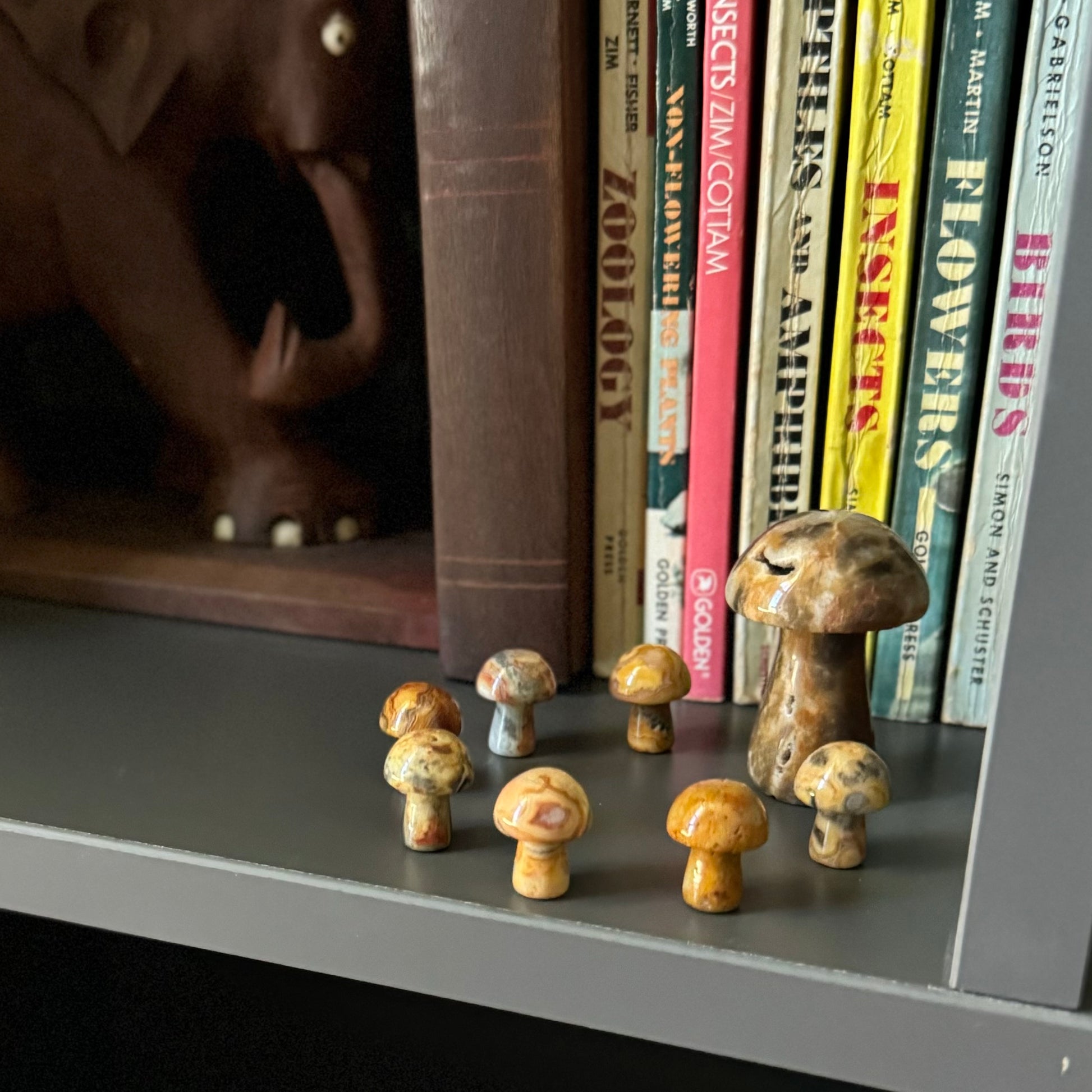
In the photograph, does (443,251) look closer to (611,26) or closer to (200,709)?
(611,26)

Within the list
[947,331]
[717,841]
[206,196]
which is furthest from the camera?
[206,196]

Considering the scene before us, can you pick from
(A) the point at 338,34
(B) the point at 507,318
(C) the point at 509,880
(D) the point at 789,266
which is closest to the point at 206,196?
(A) the point at 338,34

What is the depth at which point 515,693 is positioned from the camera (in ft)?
1.59

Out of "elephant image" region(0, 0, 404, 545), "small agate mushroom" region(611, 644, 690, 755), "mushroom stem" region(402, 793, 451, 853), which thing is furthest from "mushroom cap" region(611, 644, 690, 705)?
"elephant image" region(0, 0, 404, 545)

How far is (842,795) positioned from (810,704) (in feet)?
0.22

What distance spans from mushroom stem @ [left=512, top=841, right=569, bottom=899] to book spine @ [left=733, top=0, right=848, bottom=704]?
195 mm

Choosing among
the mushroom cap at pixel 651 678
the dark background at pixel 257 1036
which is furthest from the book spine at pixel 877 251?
the dark background at pixel 257 1036

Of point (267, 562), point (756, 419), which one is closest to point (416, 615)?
point (267, 562)

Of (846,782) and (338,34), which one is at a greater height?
(338,34)

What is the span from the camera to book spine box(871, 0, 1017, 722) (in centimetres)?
44

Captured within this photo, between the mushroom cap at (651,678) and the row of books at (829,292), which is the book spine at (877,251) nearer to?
the row of books at (829,292)

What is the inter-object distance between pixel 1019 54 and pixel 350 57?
0.32 meters

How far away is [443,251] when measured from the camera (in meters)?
0.51

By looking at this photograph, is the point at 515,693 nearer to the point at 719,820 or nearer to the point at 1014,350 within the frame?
the point at 719,820
